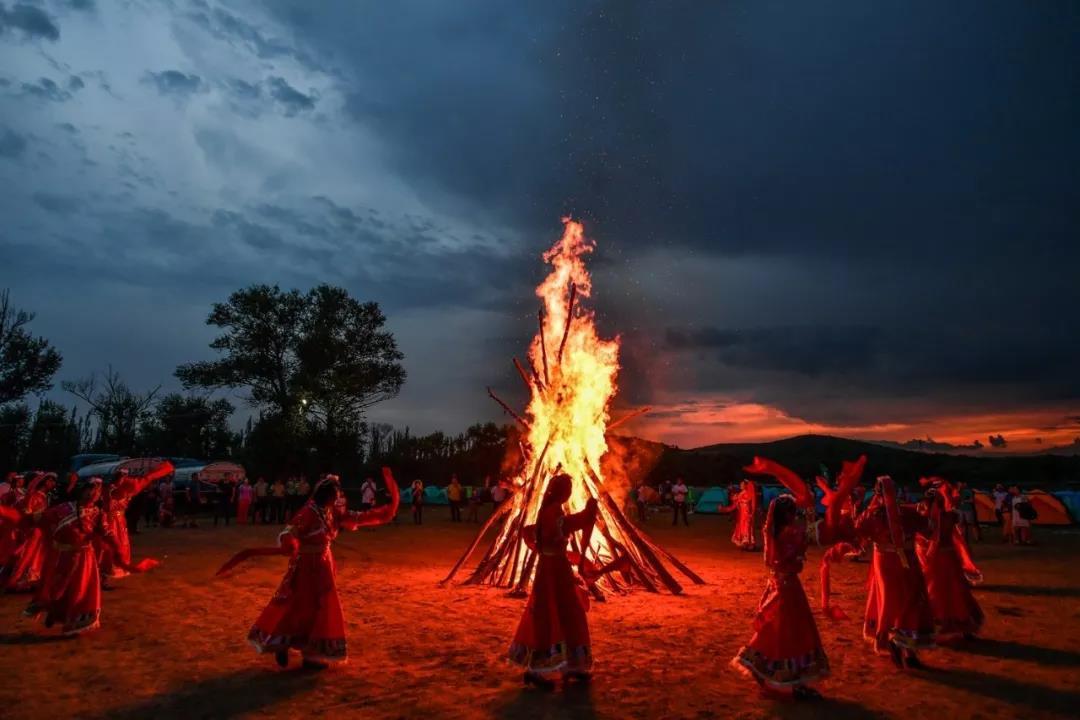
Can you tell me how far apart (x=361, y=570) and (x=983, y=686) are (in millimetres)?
10808

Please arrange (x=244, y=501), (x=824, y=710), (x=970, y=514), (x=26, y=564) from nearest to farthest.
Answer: (x=824, y=710) → (x=26, y=564) → (x=970, y=514) → (x=244, y=501)

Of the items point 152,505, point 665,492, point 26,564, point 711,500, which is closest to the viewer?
point 26,564

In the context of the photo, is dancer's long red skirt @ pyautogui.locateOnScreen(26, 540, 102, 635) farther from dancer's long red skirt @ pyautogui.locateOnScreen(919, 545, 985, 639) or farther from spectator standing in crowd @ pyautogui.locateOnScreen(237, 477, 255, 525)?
spectator standing in crowd @ pyautogui.locateOnScreen(237, 477, 255, 525)

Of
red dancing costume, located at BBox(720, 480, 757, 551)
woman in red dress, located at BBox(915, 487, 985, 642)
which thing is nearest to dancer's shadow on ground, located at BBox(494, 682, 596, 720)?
woman in red dress, located at BBox(915, 487, 985, 642)

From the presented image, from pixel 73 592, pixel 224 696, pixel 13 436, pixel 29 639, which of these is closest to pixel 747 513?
pixel 224 696

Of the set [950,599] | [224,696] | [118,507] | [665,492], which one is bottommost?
[224,696]

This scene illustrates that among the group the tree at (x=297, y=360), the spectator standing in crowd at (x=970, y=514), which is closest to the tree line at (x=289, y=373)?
the tree at (x=297, y=360)

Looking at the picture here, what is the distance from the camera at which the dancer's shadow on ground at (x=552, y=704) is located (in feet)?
18.2

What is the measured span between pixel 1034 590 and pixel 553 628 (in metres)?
10.1

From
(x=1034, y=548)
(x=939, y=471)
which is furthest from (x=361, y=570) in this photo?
(x=939, y=471)

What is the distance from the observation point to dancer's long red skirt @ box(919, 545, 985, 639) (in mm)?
7688

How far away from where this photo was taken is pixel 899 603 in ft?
22.2

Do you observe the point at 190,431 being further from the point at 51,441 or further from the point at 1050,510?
the point at 1050,510

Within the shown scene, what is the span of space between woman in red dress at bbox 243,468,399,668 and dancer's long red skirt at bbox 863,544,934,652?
5.21 metres
